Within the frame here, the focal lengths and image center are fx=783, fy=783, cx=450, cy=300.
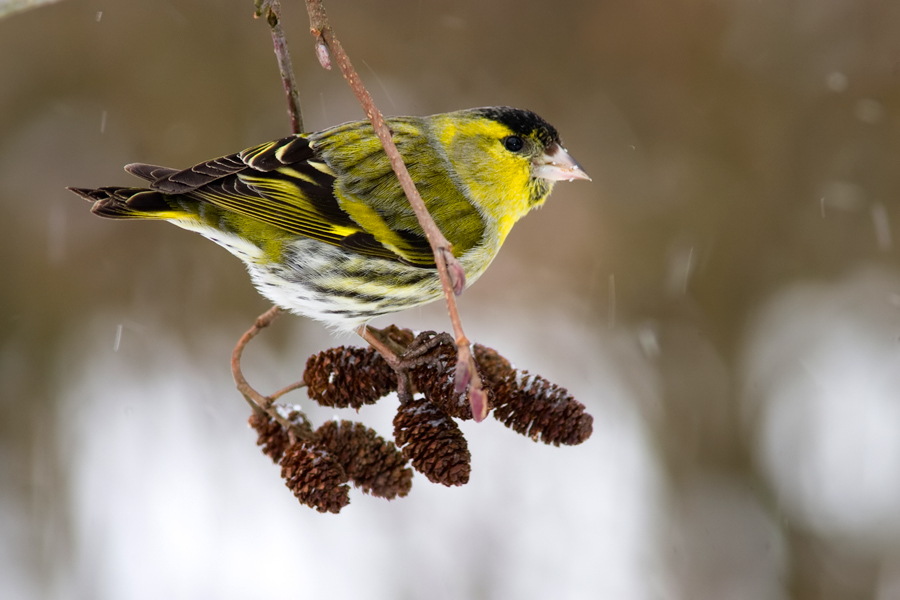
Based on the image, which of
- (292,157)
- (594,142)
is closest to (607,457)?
(594,142)

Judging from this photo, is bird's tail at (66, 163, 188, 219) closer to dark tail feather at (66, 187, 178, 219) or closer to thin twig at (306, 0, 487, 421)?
dark tail feather at (66, 187, 178, 219)

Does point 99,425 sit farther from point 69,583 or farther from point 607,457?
point 607,457

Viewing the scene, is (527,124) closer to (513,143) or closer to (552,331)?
(513,143)

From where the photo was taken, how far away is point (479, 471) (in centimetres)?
431

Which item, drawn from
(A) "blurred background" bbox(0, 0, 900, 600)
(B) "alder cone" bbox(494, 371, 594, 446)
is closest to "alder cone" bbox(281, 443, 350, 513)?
(B) "alder cone" bbox(494, 371, 594, 446)

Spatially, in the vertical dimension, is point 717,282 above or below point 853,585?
above

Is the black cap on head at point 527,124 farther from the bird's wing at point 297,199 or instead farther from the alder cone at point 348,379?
the alder cone at point 348,379

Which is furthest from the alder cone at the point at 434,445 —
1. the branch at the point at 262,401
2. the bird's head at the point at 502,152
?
the bird's head at the point at 502,152

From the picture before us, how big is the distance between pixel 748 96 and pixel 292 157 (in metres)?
3.15

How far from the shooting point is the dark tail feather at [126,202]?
195cm

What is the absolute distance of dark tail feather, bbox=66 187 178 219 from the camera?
6.39ft

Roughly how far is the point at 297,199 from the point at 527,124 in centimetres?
67

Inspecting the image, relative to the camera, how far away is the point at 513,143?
2.24 m

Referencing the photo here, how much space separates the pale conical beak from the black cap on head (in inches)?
1.1
